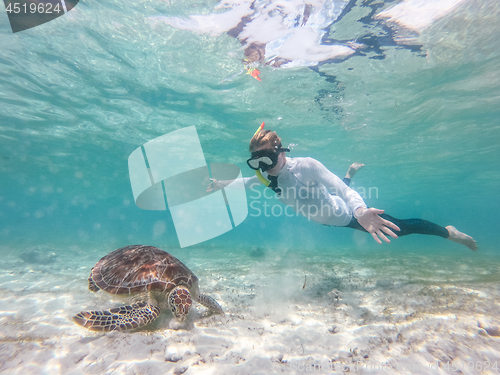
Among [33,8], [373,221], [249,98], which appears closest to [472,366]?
[373,221]

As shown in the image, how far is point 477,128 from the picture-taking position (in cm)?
1633

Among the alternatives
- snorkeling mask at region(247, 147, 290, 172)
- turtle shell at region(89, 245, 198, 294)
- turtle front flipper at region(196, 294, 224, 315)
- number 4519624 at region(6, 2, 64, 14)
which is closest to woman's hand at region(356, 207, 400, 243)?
snorkeling mask at region(247, 147, 290, 172)

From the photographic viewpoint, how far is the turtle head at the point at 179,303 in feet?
10.0

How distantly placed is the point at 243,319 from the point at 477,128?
2302 cm

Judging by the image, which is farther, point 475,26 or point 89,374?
point 475,26

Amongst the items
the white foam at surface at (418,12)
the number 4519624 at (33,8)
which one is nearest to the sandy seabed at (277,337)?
the white foam at surface at (418,12)

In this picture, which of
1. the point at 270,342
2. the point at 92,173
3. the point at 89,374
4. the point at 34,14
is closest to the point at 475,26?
the point at 270,342

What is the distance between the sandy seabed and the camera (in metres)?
2.38

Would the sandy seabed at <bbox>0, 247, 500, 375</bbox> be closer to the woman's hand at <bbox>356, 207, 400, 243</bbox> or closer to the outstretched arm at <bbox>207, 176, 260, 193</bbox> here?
the woman's hand at <bbox>356, 207, 400, 243</bbox>

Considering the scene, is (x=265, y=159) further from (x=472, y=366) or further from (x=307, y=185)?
(x=472, y=366)

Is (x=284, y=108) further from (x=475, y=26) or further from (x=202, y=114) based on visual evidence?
(x=475, y=26)

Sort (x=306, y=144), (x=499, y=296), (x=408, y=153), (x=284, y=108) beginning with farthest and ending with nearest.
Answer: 1. (x=408, y=153)
2. (x=306, y=144)
3. (x=284, y=108)
4. (x=499, y=296)

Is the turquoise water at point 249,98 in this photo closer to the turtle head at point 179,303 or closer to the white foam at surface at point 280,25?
the white foam at surface at point 280,25

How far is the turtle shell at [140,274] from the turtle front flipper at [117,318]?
364 mm
